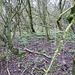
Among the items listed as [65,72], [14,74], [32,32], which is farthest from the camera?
[32,32]

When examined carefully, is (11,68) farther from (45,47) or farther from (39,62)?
(45,47)

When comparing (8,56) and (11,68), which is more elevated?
(8,56)

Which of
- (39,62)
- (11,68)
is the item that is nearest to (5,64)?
(11,68)

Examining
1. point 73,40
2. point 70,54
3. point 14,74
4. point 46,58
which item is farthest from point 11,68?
point 73,40

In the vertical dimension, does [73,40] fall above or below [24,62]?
above

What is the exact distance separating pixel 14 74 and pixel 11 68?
43cm

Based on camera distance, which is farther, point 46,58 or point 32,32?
point 32,32

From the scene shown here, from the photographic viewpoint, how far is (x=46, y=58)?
16.1 ft

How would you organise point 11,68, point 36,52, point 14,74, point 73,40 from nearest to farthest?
point 14,74 < point 11,68 < point 36,52 < point 73,40

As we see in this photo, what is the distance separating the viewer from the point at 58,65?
163 inches

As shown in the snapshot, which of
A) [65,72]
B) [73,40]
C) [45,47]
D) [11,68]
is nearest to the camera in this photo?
[65,72]

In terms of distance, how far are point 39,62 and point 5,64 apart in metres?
1.87

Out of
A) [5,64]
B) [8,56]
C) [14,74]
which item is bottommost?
[14,74]

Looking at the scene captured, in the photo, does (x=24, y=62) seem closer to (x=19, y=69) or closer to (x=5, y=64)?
(x=19, y=69)
